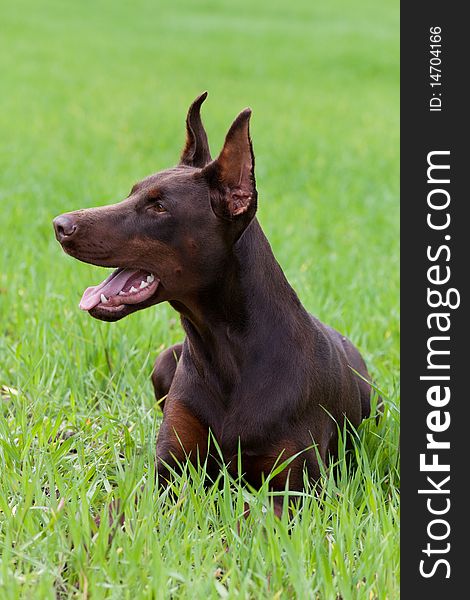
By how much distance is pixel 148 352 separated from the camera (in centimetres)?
472

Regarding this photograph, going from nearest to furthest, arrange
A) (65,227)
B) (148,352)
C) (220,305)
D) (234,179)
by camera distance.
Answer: (65,227)
(234,179)
(220,305)
(148,352)

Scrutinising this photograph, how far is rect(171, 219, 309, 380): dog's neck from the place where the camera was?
3.32 m

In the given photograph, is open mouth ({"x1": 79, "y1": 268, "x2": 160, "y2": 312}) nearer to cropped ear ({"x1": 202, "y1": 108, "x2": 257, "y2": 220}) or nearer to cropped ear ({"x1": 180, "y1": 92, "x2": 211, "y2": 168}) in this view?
cropped ear ({"x1": 202, "y1": 108, "x2": 257, "y2": 220})

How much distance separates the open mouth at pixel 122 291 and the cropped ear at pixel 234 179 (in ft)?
1.11

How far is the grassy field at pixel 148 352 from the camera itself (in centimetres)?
279

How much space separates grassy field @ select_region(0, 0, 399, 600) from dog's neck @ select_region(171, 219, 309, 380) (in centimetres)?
45

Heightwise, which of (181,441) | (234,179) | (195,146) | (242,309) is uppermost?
(195,146)

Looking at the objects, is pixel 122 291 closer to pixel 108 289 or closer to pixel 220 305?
pixel 108 289

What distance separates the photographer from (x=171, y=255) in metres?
3.19

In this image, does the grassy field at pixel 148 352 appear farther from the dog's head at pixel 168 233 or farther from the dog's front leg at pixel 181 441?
the dog's head at pixel 168 233

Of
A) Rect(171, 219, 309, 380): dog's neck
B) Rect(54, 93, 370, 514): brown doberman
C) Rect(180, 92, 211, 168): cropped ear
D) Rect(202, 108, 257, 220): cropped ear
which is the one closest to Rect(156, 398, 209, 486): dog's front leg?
Rect(54, 93, 370, 514): brown doberman

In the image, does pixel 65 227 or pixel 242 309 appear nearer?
pixel 65 227

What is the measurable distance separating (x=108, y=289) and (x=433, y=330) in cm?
124

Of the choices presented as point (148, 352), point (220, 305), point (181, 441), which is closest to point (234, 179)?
point (220, 305)
